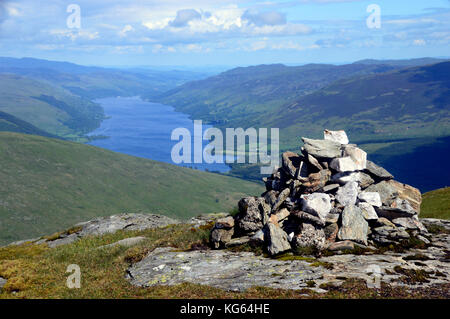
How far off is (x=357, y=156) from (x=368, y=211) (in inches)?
220

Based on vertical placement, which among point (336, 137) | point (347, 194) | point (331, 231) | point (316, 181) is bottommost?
point (331, 231)

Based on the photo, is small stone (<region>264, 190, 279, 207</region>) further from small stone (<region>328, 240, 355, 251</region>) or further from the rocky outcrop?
the rocky outcrop

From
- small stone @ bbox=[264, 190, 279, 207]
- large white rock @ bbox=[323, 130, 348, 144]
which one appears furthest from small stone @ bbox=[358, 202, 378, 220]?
large white rock @ bbox=[323, 130, 348, 144]

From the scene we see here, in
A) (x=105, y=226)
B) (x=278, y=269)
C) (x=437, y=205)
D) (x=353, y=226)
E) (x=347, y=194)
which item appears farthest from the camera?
(x=437, y=205)

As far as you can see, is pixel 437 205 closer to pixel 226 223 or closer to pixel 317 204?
pixel 317 204

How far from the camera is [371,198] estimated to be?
29.8 m

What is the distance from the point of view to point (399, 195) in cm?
3297

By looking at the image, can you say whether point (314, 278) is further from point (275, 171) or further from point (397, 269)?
point (275, 171)

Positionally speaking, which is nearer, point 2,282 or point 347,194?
point 2,282

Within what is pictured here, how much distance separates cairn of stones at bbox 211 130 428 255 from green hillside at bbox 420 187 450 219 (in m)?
16.1

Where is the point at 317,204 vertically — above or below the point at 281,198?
above

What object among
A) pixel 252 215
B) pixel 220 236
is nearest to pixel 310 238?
pixel 252 215

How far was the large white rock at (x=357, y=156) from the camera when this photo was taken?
104ft
